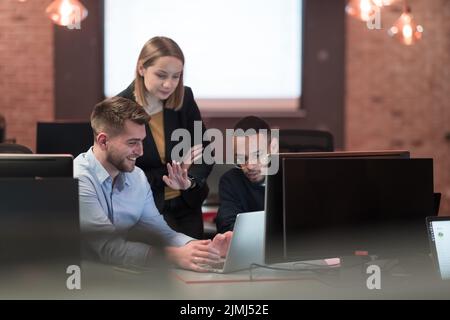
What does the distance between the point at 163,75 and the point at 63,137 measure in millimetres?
949

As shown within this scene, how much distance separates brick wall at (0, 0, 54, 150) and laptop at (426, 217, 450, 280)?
4638 mm

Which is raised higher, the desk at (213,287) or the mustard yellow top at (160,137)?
the mustard yellow top at (160,137)

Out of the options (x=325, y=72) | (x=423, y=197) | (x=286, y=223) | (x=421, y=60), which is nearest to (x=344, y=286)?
(x=286, y=223)

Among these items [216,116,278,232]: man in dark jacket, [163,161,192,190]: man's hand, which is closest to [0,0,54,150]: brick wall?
[163,161,192,190]: man's hand

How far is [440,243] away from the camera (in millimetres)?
2186

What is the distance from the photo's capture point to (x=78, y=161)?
7.91 feet

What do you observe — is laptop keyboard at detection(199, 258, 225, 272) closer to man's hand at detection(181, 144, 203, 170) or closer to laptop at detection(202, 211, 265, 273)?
laptop at detection(202, 211, 265, 273)

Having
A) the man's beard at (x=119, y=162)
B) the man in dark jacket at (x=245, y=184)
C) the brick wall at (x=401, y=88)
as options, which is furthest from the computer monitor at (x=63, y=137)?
the brick wall at (x=401, y=88)

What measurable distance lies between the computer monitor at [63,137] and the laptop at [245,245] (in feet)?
4.78

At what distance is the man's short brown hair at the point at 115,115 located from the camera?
249 centimetres

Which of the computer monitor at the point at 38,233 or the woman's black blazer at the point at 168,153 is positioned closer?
the computer monitor at the point at 38,233

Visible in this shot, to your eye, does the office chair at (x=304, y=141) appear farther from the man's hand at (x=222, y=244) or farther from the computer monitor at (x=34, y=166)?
the computer monitor at (x=34, y=166)

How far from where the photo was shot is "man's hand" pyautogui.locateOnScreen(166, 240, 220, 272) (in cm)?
229

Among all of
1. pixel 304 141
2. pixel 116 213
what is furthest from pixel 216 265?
pixel 304 141
